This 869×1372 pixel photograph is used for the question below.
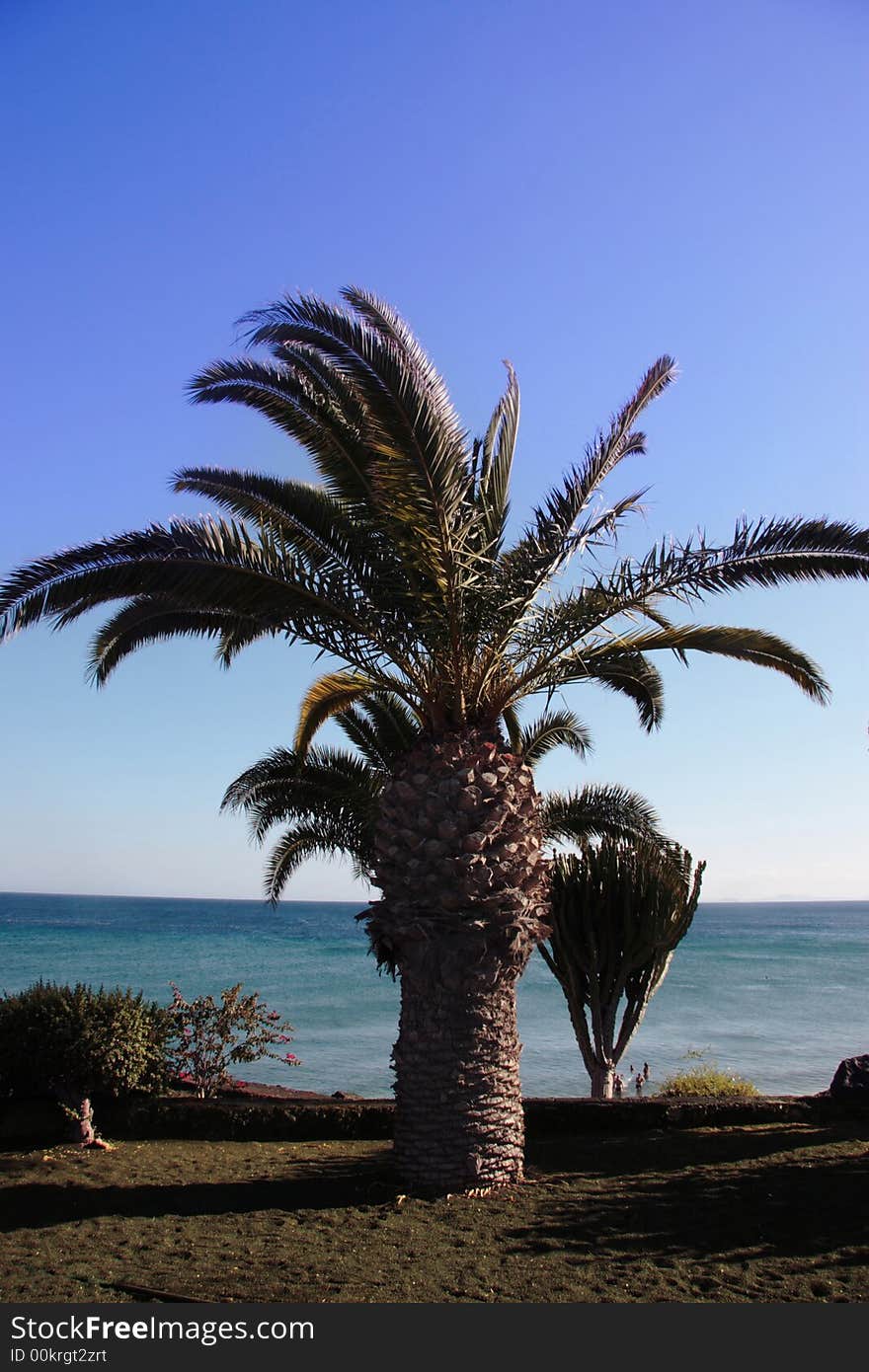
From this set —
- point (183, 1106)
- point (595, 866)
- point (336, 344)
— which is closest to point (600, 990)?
point (595, 866)

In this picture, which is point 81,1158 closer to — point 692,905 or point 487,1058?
point 487,1058

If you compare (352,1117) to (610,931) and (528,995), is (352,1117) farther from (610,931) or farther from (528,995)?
(528,995)

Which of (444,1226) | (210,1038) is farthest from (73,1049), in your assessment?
(444,1226)

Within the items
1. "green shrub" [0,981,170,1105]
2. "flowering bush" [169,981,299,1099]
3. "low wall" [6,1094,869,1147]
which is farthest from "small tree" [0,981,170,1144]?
"flowering bush" [169,981,299,1099]

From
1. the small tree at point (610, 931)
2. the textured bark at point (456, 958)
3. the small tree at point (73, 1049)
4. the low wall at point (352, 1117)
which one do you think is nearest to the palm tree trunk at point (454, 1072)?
the textured bark at point (456, 958)

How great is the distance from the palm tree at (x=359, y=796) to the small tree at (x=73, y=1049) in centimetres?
367

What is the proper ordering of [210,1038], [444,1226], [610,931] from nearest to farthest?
[444,1226] < [210,1038] < [610,931]

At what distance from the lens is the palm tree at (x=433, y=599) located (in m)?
8.43

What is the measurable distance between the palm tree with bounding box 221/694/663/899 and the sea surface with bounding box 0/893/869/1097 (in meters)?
7.62

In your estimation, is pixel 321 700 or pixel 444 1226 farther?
pixel 321 700

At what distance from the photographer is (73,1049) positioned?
1062cm

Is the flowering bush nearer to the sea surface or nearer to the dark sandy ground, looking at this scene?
the dark sandy ground

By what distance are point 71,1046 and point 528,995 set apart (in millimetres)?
31344

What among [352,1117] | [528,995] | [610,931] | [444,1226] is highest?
[610,931]
